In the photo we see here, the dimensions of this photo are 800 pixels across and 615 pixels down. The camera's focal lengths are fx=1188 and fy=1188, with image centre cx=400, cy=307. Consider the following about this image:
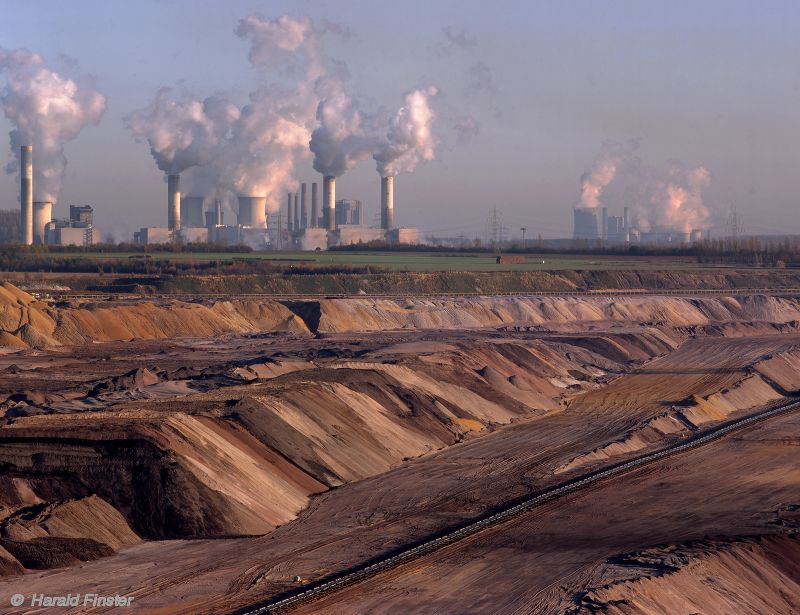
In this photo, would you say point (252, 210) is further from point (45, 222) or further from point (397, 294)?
point (397, 294)

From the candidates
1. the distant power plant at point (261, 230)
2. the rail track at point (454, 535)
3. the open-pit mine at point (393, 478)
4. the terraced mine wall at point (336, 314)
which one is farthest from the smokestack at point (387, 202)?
the rail track at point (454, 535)

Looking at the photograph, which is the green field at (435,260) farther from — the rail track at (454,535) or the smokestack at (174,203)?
the rail track at (454,535)

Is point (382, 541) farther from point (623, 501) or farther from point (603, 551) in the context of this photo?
point (623, 501)

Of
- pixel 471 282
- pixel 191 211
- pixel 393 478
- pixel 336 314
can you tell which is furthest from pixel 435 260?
pixel 393 478

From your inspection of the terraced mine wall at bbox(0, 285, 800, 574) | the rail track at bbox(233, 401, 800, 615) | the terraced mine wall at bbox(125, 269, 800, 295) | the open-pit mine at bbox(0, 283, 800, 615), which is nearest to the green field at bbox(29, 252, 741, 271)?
the terraced mine wall at bbox(125, 269, 800, 295)

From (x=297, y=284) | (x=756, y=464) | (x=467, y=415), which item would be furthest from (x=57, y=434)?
(x=297, y=284)

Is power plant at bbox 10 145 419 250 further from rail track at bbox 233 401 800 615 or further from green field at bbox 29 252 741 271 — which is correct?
rail track at bbox 233 401 800 615
